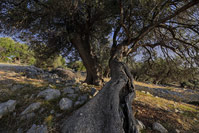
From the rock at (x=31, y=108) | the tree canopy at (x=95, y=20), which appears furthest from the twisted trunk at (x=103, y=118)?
the tree canopy at (x=95, y=20)

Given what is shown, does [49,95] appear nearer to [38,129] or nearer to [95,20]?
[38,129]

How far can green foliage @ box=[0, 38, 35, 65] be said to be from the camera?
3120cm

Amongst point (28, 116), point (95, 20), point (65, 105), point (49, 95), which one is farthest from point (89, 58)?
point (28, 116)

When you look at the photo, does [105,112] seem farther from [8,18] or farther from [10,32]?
[10,32]

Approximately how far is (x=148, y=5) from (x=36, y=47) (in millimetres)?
6531

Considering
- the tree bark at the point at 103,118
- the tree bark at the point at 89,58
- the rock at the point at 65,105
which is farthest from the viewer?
the tree bark at the point at 89,58

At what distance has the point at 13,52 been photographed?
111ft

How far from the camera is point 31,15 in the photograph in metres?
3.70

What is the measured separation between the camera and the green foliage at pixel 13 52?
102ft

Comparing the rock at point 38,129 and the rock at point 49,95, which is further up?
the rock at point 49,95

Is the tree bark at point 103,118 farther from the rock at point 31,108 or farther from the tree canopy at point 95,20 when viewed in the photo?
the tree canopy at point 95,20

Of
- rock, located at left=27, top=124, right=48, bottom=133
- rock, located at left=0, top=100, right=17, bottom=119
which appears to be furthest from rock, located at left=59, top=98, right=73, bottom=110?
rock, located at left=0, top=100, right=17, bottom=119

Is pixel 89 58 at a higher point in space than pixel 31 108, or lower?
higher

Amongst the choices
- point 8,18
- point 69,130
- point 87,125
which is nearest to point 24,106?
point 69,130
